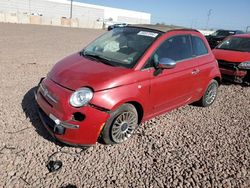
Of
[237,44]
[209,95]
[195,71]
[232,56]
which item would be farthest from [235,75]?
[195,71]

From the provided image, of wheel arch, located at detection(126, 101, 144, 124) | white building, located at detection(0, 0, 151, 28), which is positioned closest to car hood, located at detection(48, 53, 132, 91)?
wheel arch, located at detection(126, 101, 144, 124)

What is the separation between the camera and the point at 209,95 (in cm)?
549

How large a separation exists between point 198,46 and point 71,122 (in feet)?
10.3

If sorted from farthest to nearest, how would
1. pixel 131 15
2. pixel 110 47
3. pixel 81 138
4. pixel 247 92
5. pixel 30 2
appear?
pixel 131 15 → pixel 30 2 → pixel 247 92 → pixel 110 47 → pixel 81 138

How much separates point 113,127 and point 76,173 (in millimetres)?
823

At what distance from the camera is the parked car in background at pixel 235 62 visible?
22.8 ft

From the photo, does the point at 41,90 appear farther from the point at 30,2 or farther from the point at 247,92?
the point at 30,2

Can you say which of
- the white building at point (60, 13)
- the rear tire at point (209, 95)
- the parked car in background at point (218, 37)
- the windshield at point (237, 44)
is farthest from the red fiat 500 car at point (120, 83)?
the white building at point (60, 13)

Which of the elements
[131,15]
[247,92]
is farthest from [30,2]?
[247,92]

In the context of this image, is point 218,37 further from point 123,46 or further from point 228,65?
point 123,46

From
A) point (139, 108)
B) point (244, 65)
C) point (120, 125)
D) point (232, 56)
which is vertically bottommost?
point (120, 125)

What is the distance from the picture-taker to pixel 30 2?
68.2 metres

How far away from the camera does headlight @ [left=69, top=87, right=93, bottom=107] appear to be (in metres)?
3.14

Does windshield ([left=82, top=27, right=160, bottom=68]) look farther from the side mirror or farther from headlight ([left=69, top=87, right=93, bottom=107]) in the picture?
headlight ([left=69, top=87, right=93, bottom=107])
